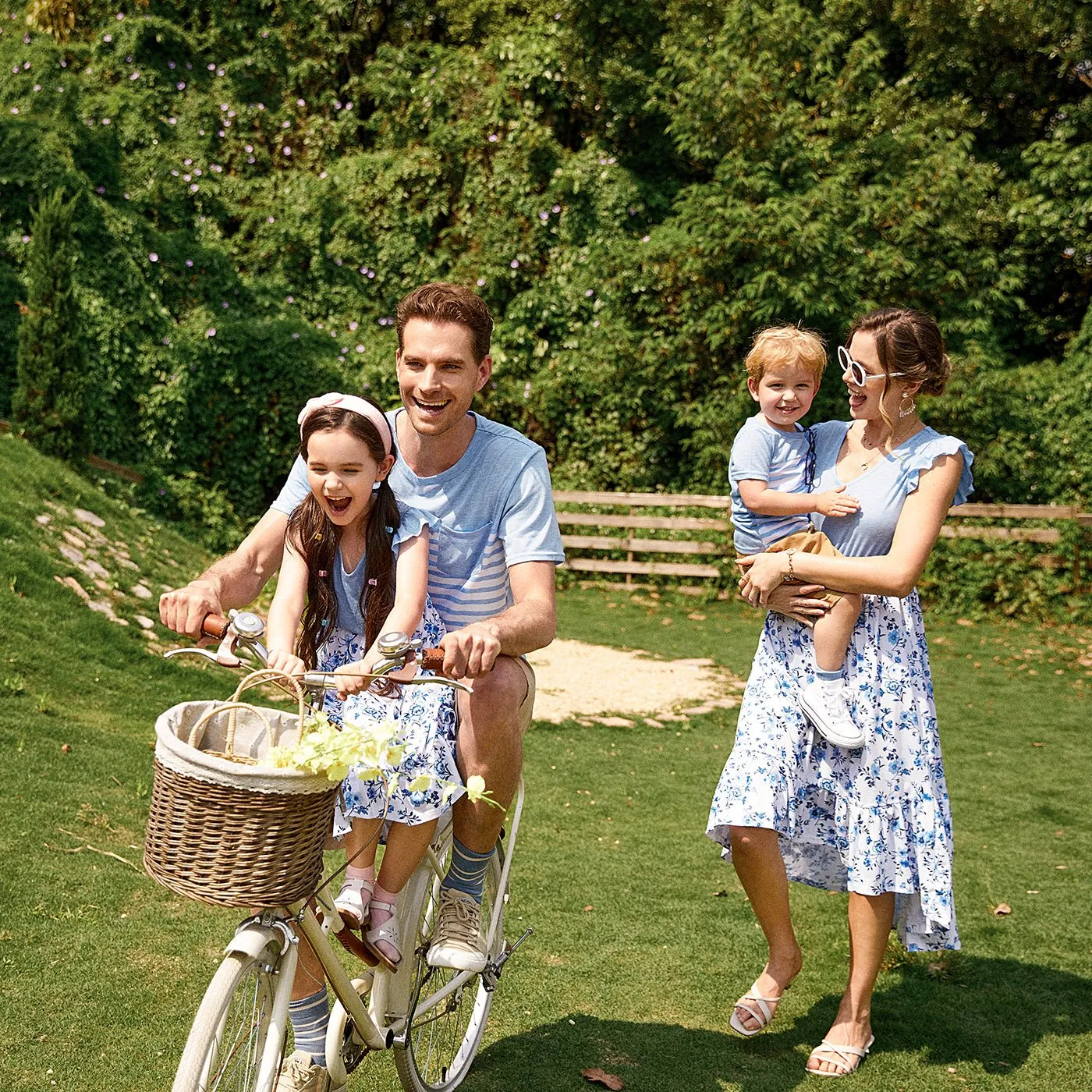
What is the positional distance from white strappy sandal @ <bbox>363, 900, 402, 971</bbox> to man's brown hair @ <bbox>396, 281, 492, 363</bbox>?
128 centimetres

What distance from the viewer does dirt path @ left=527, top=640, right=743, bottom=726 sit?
8.16 m

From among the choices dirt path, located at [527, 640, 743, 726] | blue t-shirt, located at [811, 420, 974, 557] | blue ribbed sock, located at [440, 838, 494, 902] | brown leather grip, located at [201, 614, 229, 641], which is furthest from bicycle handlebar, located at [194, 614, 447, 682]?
dirt path, located at [527, 640, 743, 726]

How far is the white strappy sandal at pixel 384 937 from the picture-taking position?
2674mm

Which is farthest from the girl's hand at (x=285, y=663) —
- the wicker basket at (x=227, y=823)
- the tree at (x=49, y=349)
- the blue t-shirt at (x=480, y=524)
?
the tree at (x=49, y=349)

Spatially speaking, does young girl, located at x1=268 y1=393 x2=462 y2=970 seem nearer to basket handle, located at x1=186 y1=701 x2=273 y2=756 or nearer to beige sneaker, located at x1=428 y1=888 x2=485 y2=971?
beige sneaker, located at x1=428 y1=888 x2=485 y2=971

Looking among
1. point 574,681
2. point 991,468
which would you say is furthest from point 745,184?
point 574,681

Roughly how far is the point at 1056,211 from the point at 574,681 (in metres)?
10.8

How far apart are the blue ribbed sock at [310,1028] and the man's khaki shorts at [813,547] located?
5.84 feet

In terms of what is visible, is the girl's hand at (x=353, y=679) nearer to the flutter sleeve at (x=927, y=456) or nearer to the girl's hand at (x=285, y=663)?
the girl's hand at (x=285, y=663)

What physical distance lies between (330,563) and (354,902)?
0.75 m

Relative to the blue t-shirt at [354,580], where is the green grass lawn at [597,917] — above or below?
below

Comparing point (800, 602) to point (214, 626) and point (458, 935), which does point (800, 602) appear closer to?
point (458, 935)

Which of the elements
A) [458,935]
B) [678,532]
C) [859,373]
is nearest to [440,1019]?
[458,935]

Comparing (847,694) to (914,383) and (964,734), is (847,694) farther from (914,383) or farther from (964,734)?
(964,734)
